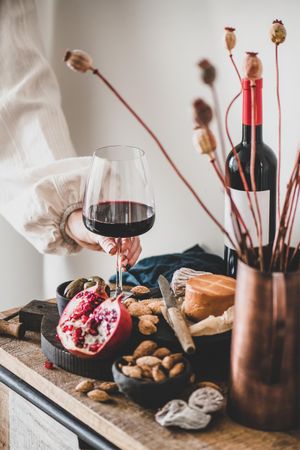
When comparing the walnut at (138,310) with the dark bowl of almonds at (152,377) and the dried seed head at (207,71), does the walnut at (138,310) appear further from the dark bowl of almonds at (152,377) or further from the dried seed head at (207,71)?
the dried seed head at (207,71)

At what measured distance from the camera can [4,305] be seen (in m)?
2.06

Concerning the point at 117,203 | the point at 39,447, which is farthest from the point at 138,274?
the point at 39,447

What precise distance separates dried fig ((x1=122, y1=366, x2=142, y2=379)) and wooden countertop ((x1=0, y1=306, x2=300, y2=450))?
0.18 ft

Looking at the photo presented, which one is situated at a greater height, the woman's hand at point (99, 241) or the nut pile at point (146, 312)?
the woman's hand at point (99, 241)

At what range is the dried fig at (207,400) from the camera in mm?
903

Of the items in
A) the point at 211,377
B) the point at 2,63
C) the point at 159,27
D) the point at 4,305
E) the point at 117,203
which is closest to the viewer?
the point at 211,377

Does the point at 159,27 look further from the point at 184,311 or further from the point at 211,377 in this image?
the point at 211,377

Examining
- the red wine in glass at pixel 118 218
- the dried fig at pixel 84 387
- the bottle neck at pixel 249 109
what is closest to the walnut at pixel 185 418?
the dried fig at pixel 84 387

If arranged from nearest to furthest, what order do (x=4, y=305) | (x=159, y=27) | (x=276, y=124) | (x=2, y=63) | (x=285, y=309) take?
(x=285, y=309), (x=276, y=124), (x=159, y=27), (x=2, y=63), (x=4, y=305)

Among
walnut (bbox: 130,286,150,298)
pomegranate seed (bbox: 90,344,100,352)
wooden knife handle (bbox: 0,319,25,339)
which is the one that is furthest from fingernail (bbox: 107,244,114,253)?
pomegranate seed (bbox: 90,344,100,352)

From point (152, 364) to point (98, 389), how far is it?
98 mm

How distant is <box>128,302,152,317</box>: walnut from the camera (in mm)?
1083

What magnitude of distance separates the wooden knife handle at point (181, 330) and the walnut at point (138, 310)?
0.05 m

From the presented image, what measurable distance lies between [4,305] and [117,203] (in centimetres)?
102
